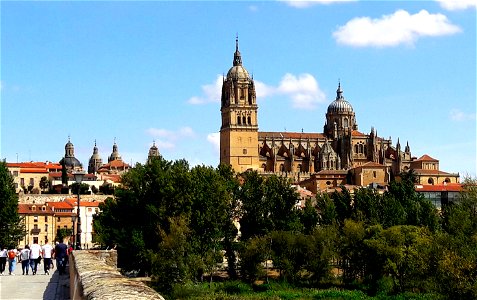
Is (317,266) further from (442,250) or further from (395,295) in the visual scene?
(442,250)

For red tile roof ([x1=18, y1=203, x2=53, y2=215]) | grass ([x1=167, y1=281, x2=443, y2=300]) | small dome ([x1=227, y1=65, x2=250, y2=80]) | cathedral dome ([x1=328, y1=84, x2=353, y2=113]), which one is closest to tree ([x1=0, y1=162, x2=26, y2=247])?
grass ([x1=167, y1=281, x2=443, y2=300])

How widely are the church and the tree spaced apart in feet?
221

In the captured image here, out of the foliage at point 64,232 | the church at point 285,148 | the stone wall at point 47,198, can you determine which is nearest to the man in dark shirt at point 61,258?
the foliage at point 64,232

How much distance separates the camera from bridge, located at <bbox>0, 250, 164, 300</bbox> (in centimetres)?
620

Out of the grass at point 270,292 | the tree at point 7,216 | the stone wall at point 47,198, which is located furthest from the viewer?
the stone wall at point 47,198

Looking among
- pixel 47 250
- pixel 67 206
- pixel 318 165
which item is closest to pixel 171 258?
pixel 47 250

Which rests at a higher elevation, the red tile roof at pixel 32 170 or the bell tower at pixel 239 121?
the bell tower at pixel 239 121

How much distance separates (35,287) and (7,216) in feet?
83.6

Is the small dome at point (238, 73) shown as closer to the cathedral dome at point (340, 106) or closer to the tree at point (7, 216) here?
the cathedral dome at point (340, 106)

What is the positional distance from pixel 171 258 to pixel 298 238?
12189 millimetres

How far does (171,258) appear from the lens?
3491 centimetres

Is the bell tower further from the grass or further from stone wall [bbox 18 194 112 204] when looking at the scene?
the grass

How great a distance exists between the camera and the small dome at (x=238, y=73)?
115 metres

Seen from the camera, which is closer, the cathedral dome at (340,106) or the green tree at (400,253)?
the green tree at (400,253)
